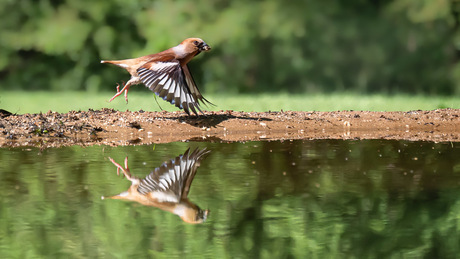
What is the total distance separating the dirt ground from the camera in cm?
812

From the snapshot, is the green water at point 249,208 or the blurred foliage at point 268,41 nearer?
the green water at point 249,208

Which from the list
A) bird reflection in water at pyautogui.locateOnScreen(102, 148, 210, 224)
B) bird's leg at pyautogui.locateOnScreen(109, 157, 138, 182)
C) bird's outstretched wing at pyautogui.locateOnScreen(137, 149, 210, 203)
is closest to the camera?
bird reflection in water at pyautogui.locateOnScreen(102, 148, 210, 224)

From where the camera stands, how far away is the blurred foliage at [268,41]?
16.5 metres

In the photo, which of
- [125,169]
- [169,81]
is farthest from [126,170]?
[169,81]

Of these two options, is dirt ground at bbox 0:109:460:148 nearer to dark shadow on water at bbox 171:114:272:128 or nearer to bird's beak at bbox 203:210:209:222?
dark shadow on water at bbox 171:114:272:128

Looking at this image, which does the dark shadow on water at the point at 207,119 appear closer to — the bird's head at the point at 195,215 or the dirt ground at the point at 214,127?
the dirt ground at the point at 214,127

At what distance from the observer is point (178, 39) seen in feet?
51.7

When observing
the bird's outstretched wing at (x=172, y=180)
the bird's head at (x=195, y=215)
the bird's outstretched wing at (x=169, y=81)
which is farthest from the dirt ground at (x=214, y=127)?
the bird's head at (x=195, y=215)

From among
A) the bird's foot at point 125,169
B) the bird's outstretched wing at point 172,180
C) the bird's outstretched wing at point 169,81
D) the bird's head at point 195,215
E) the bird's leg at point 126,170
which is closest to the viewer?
the bird's head at point 195,215

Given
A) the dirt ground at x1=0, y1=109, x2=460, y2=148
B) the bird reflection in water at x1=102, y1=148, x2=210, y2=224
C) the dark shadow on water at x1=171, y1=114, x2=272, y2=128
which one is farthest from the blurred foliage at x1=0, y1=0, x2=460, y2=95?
the bird reflection in water at x1=102, y1=148, x2=210, y2=224

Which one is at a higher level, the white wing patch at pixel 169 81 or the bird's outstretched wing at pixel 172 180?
the white wing patch at pixel 169 81

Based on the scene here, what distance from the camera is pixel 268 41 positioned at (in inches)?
661

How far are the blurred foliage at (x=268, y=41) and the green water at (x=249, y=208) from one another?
33.0 ft

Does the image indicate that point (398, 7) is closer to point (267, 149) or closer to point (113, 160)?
point (267, 149)
